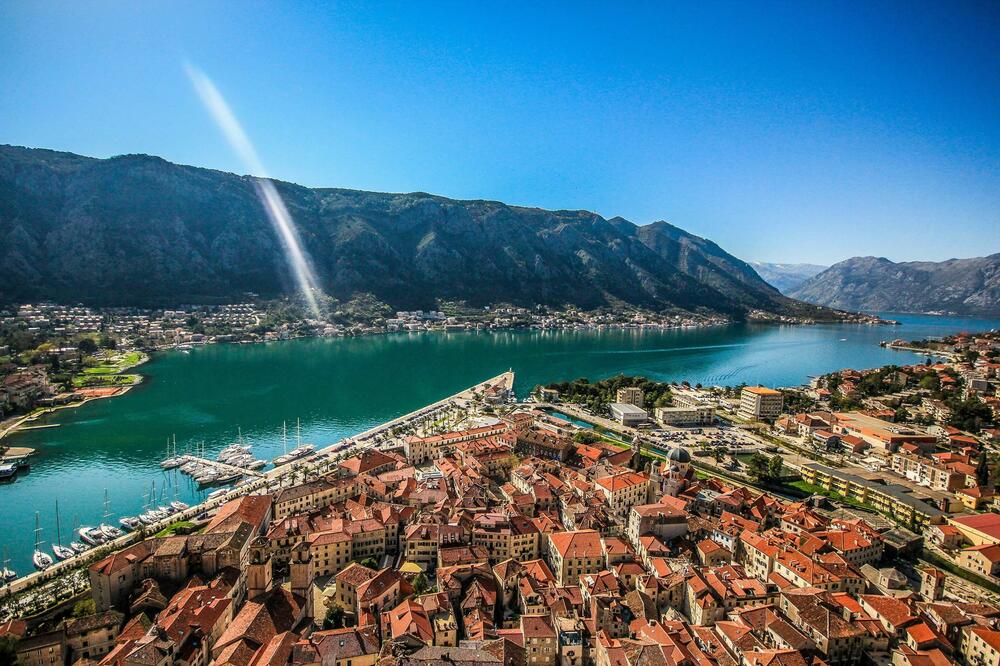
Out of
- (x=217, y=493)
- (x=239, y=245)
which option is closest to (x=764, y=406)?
(x=217, y=493)

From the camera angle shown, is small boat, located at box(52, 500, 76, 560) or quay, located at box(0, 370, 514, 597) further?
small boat, located at box(52, 500, 76, 560)

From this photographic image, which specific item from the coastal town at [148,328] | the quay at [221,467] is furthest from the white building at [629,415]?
the coastal town at [148,328]

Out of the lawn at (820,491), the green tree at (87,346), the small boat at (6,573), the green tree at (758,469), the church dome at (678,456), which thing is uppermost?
the green tree at (87,346)

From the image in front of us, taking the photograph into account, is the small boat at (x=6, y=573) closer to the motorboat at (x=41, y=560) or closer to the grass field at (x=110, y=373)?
the motorboat at (x=41, y=560)

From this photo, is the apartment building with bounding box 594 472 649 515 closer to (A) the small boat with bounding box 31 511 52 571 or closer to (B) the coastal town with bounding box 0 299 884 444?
(A) the small boat with bounding box 31 511 52 571

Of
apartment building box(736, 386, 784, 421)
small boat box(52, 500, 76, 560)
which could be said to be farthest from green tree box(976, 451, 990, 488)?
small boat box(52, 500, 76, 560)

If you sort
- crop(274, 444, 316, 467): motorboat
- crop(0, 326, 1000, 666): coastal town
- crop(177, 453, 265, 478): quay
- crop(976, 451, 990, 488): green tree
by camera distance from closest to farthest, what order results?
1. crop(0, 326, 1000, 666): coastal town
2. crop(976, 451, 990, 488): green tree
3. crop(177, 453, 265, 478): quay
4. crop(274, 444, 316, 467): motorboat

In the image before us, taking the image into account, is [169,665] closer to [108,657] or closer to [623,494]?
[108,657]
